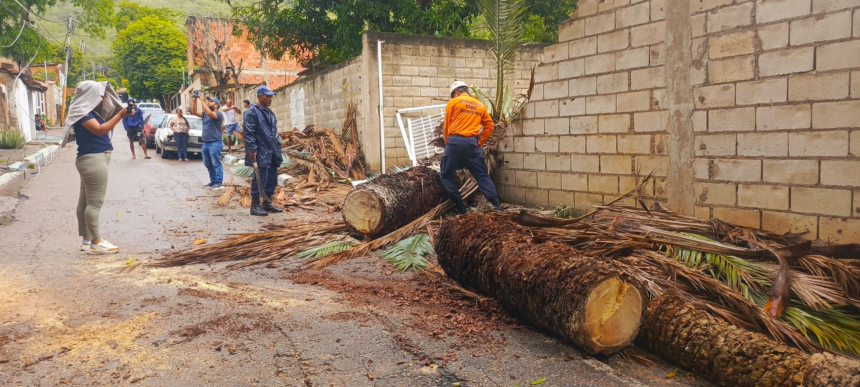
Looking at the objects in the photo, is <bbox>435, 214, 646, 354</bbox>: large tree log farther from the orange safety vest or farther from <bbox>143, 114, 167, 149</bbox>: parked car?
<bbox>143, 114, 167, 149</bbox>: parked car

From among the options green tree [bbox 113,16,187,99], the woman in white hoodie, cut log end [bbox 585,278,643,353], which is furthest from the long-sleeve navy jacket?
green tree [bbox 113,16,187,99]

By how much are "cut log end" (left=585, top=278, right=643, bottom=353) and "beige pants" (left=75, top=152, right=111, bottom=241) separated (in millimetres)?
4928

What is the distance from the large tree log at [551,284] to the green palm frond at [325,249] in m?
1.80

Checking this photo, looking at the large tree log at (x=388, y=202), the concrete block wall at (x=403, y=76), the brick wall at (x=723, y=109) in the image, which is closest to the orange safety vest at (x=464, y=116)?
the large tree log at (x=388, y=202)

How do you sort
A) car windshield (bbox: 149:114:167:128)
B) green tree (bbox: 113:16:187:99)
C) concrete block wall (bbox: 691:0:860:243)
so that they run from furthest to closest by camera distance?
green tree (bbox: 113:16:187:99) → car windshield (bbox: 149:114:167:128) → concrete block wall (bbox: 691:0:860:243)

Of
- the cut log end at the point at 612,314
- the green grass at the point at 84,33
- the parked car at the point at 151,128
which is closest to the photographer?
the cut log end at the point at 612,314

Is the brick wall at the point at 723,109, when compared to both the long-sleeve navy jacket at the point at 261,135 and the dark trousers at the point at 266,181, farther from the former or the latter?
the dark trousers at the point at 266,181

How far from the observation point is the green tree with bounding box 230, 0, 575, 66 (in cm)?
1513

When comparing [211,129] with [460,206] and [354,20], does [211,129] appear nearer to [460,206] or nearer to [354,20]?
[354,20]

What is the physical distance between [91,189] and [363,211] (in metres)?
2.76

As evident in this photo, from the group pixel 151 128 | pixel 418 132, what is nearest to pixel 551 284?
pixel 418 132

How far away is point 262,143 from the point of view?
27.3 feet

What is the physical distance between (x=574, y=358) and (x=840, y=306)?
1892mm

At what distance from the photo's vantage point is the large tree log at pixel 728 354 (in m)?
2.73
